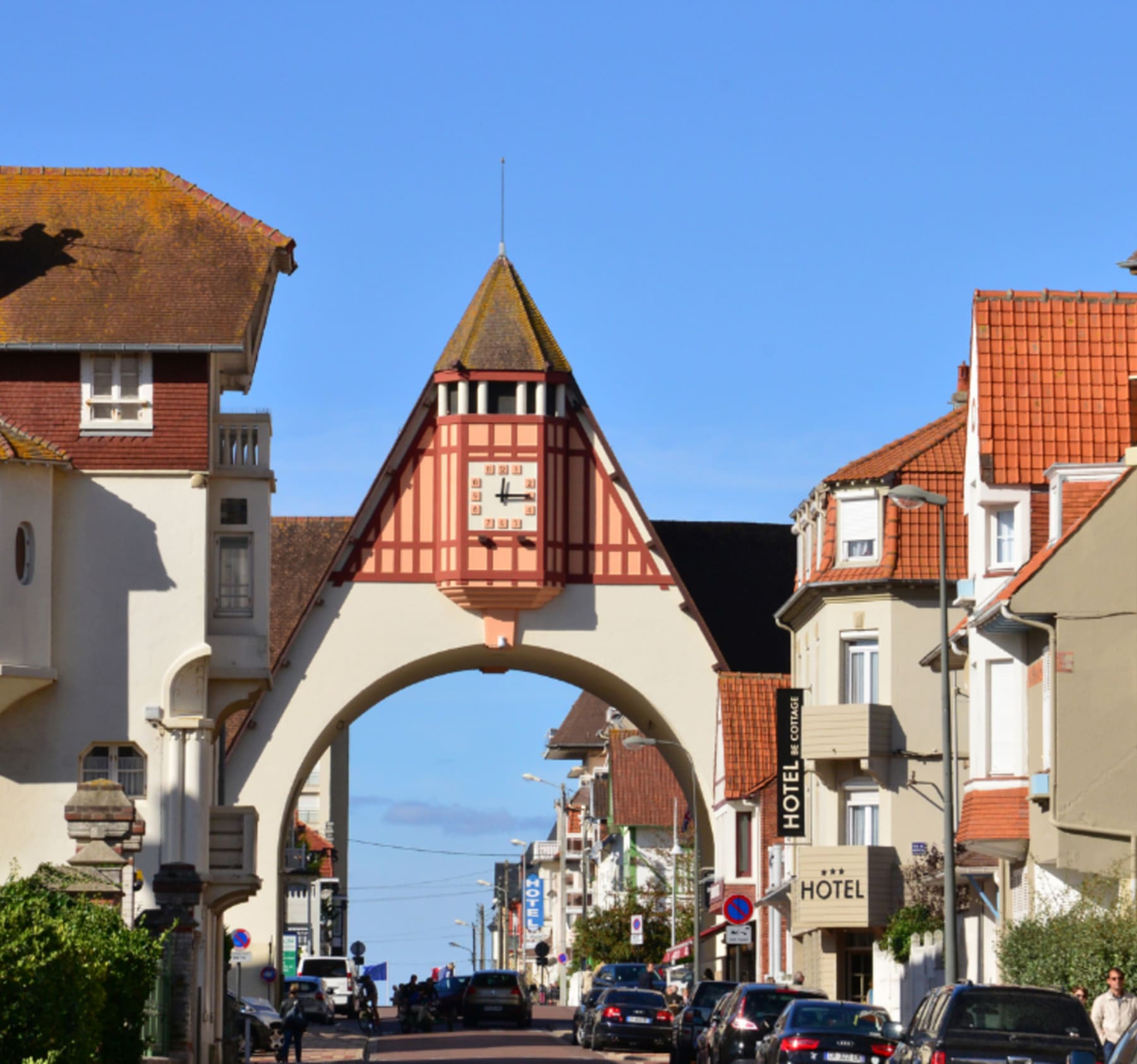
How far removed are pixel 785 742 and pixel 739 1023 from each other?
67.2 feet

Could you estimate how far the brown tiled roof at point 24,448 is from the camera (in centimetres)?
3825

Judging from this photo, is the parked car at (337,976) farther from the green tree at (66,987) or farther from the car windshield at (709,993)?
the green tree at (66,987)

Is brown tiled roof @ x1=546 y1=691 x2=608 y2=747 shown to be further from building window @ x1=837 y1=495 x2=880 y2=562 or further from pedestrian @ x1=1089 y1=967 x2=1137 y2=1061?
pedestrian @ x1=1089 y1=967 x2=1137 y2=1061

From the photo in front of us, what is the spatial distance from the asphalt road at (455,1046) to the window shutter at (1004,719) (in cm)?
830

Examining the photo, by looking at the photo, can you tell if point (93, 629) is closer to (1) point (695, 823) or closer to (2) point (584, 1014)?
(2) point (584, 1014)

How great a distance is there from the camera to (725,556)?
7212cm

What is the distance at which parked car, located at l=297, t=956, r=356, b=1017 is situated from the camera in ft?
230

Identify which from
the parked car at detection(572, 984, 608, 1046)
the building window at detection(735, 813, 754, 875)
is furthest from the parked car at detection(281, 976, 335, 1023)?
the parked car at detection(572, 984, 608, 1046)

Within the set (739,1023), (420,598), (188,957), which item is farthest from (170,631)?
(420,598)

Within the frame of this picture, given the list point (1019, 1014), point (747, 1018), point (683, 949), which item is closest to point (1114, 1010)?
point (1019, 1014)

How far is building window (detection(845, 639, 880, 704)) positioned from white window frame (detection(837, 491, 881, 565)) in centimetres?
164

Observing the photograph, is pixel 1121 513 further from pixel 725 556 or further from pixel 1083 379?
pixel 725 556

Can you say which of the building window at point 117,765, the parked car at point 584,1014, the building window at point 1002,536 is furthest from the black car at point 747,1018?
the parked car at point 584,1014

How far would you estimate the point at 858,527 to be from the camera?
165 ft
